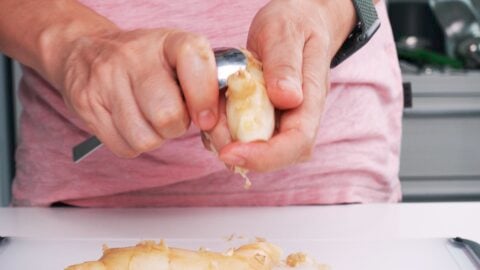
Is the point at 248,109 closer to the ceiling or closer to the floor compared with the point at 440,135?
closer to the ceiling

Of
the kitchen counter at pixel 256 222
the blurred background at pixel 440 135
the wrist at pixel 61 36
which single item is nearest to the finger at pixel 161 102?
the wrist at pixel 61 36

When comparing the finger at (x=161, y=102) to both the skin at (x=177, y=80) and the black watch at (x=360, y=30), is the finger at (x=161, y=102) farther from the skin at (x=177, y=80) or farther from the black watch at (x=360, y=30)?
the black watch at (x=360, y=30)

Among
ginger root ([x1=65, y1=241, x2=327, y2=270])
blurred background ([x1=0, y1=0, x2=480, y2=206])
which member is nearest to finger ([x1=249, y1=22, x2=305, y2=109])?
ginger root ([x1=65, y1=241, x2=327, y2=270])

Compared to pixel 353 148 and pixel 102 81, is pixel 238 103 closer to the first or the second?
pixel 102 81

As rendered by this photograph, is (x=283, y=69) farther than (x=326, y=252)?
No

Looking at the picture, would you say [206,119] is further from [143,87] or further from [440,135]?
[440,135]

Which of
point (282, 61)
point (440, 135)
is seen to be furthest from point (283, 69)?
point (440, 135)
